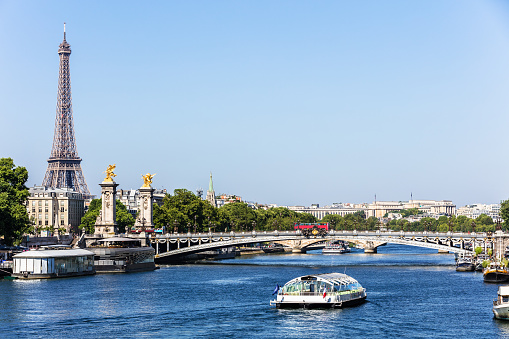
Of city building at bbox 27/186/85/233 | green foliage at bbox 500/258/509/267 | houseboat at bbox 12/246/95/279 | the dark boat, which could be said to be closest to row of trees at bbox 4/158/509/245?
the dark boat

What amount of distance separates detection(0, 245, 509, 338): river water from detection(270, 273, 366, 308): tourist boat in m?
0.91

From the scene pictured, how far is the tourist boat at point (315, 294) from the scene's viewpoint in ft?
192

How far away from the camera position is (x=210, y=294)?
69125 millimetres

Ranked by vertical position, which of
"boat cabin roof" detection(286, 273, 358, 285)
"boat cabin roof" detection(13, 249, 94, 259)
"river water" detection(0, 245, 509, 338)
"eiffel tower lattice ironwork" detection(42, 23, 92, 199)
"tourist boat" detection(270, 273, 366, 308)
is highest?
"eiffel tower lattice ironwork" detection(42, 23, 92, 199)

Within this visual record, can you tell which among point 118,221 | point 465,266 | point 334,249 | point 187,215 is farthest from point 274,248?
point 465,266

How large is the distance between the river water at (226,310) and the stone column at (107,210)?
20086 mm

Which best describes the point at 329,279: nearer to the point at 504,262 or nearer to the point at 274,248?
the point at 504,262

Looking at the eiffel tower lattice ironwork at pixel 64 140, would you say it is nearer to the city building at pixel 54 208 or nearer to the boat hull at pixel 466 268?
the city building at pixel 54 208

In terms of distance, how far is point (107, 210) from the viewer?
10525cm

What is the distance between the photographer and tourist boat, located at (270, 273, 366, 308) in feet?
192

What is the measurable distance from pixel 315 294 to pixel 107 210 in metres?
51.4

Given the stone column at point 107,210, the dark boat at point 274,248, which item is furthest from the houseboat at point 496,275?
the dark boat at point 274,248

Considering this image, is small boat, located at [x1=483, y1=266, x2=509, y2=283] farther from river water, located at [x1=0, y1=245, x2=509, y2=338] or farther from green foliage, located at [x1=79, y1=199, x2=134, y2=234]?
green foliage, located at [x1=79, y1=199, x2=134, y2=234]

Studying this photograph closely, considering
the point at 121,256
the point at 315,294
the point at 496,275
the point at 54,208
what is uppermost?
the point at 54,208
